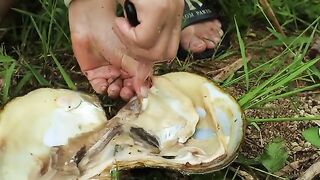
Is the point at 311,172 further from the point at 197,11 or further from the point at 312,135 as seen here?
the point at 197,11

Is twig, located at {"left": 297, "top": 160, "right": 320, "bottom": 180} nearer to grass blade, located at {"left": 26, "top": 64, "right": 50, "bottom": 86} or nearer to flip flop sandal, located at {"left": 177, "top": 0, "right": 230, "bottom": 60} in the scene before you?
flip flop sandal, located at {"left": 177, "top": 0, "right": 230, "bottom": 60}

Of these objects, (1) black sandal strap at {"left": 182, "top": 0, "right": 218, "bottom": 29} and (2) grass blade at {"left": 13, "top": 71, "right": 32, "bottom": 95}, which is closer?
(2) grass blade at {"left": 13, "top": 71, "right": 32, "bottom": 95}

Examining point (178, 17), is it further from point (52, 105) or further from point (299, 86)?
point (299, 86)

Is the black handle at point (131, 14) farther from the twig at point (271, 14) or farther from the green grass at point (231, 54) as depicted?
the twig at point (271, 14)

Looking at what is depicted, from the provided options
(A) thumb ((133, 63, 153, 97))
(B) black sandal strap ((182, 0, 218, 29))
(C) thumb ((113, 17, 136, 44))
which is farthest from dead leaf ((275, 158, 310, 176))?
(B) black sandal strap ((182, 0, 218, 29))

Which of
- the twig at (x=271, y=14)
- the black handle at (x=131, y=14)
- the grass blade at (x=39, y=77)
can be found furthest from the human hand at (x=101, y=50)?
the twig at (x=271, y=14)

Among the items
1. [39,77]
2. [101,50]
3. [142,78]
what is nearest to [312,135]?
[142,78]

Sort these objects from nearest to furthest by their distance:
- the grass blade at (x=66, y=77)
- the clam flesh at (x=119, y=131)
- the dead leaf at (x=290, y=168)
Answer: the clam flesh at (x=119, y=131) → the dead leaf at (x=290, y=168) → the grass blade at (x=66, y=77)
